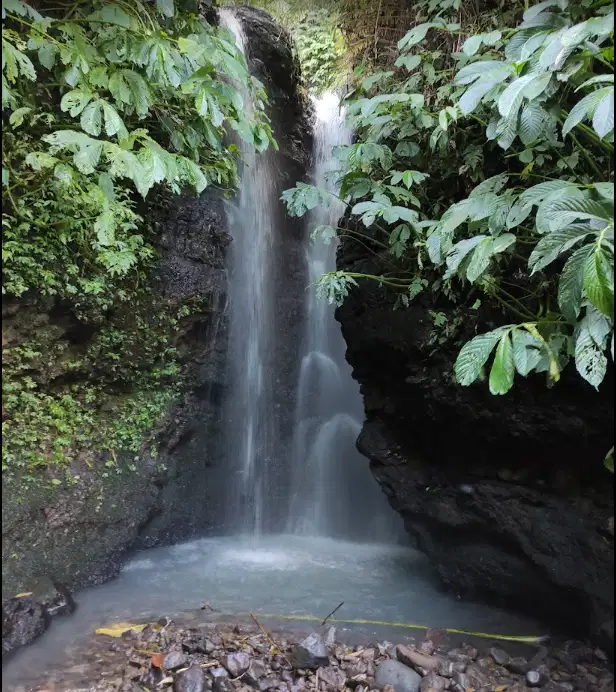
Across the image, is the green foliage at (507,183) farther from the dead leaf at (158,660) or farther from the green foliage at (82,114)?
the dead leaf at (158,660)

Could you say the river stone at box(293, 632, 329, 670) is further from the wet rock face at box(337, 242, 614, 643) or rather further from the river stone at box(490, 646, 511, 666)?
the wet rock face at box(337, 242, 614, 643)

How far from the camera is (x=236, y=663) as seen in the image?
263cm

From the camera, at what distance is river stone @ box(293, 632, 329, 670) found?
2.64 meters

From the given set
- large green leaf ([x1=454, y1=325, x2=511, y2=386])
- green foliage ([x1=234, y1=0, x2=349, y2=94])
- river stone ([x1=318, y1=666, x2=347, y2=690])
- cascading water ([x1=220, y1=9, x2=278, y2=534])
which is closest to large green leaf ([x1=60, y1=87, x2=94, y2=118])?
large green leaf ([x1=454, y1=325, x2=511, y2=386])

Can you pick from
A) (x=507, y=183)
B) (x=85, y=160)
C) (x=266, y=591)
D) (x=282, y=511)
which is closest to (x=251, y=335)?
(x=282, y=511)

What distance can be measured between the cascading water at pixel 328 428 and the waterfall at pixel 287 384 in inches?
0.5

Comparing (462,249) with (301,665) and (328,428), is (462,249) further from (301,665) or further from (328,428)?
(328,428)

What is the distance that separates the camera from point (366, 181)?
12.3ft

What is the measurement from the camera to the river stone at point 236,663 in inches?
102

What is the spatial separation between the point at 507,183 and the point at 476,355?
141 cm

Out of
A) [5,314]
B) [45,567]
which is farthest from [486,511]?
[5,314]

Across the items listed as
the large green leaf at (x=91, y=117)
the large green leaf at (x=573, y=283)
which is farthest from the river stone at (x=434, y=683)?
the large green leaf at (x=91, y=117)

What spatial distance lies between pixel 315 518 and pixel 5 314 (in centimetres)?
379

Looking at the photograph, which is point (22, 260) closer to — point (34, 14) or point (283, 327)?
point (34, 14)
